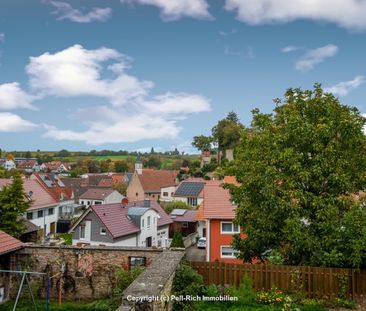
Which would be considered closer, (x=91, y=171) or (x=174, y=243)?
(x=174, y=243)

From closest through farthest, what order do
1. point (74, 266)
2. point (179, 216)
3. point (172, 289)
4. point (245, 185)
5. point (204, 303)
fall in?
point (172, 289)
point (204, 303)
point (74, 266)
point (245, 185)
point (179, 216)

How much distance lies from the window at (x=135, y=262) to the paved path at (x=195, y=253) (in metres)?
17.8

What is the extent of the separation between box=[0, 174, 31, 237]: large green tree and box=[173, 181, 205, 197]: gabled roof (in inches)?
1675

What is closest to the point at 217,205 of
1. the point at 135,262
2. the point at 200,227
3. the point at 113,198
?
the point at 135,262

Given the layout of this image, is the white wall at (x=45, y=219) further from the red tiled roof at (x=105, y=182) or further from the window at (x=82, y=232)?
the red tiled roof at (x=105, y=182)

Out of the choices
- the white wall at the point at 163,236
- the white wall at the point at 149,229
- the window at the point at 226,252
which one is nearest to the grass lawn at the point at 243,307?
the window at the point at 226,252

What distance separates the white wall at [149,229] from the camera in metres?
34.8

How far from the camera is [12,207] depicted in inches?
930

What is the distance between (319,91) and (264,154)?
413 cm

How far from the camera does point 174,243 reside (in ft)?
106

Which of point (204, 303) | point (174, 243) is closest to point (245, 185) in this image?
point (204, 303)

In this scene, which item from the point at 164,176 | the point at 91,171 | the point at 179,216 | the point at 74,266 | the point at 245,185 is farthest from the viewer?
the point at 91,171

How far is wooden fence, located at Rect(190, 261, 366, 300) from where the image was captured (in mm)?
13953

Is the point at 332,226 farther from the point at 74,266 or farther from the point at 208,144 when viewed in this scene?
the point at 208,144
